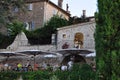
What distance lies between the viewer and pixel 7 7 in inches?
1099

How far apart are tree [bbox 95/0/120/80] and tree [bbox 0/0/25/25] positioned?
1728 cm

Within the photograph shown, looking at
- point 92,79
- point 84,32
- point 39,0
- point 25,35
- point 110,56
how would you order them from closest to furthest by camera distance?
point 110,56
point 92,79
point 84,32
point 25,35
point 39,0

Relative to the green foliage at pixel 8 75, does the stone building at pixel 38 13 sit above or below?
above

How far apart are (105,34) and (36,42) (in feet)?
159

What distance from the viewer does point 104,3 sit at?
9.95 meters

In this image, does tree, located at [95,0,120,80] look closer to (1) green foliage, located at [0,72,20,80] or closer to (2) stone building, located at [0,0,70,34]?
(1) green foliage, located at [0,72,20,80]

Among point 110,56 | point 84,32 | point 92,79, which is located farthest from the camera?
point 84,32

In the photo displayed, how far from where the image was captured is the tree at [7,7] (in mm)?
26922

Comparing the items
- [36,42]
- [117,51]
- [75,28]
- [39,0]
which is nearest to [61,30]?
[75,28]

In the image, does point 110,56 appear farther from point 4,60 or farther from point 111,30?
point 4,60

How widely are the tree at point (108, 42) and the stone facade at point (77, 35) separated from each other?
38.9m

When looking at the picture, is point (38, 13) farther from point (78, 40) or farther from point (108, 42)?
point (108, 42)

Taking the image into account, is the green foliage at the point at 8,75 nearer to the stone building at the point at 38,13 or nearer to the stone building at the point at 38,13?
the stone building at the point at 38,13

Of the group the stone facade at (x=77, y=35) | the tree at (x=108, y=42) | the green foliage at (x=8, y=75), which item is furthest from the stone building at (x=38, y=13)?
the tree at (x=108, y=42)
